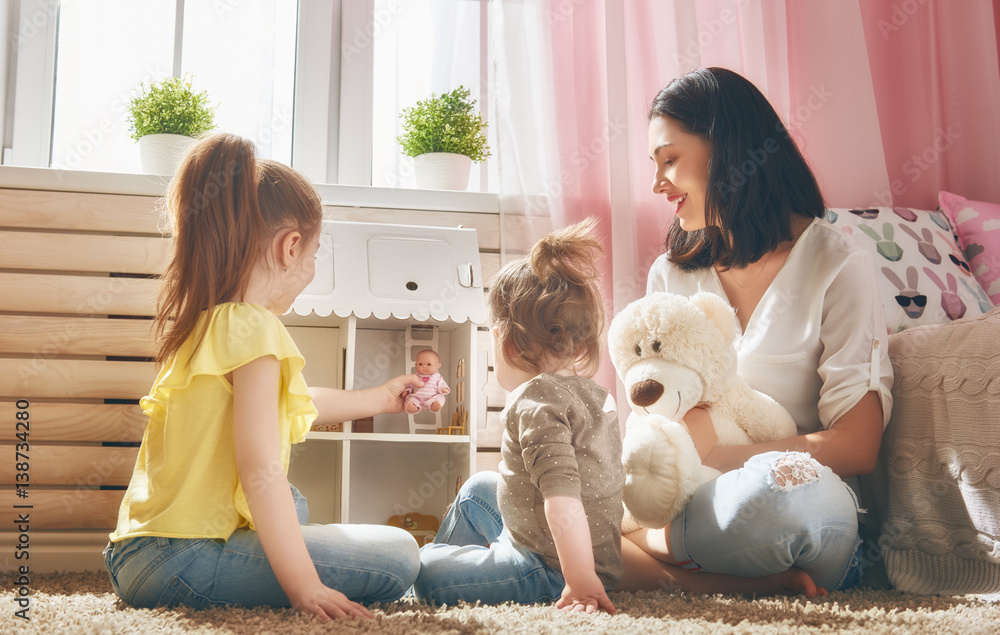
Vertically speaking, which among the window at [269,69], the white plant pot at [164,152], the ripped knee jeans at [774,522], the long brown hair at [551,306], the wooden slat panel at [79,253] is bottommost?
the ripped knee jeans at [774,522]

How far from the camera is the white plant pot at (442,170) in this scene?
169 cm

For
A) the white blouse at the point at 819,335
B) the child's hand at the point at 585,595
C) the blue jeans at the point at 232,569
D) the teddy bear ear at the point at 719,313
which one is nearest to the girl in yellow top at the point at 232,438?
the blue jeans at the point at 232,569

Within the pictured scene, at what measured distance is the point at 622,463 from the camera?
1021mm

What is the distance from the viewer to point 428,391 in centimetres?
137

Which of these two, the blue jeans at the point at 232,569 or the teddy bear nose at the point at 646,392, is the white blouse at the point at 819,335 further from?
the blue jeans at the point at 232,569

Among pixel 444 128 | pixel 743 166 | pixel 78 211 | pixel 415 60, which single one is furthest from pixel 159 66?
pixel 743 166

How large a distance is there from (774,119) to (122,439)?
1301 millimetres

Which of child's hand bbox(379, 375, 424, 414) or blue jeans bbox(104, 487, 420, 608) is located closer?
blue jeans bbox(104, 487, 420, 608)

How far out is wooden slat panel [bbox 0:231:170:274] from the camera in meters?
1.48

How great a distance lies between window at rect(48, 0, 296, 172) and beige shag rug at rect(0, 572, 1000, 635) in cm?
116

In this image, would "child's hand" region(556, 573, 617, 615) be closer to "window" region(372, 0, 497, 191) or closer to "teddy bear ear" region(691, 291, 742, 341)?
"teddy bear ear" region(691, 291, 742, 341)

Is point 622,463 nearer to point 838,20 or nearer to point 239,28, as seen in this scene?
point 838,20

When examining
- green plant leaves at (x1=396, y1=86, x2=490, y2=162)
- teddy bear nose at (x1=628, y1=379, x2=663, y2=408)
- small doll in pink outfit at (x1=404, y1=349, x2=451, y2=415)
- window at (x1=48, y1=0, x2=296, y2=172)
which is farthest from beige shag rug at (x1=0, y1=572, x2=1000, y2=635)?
window at (x1=48, y1=0, x2=296, y2=172)

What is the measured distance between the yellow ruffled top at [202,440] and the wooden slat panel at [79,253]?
67cm
